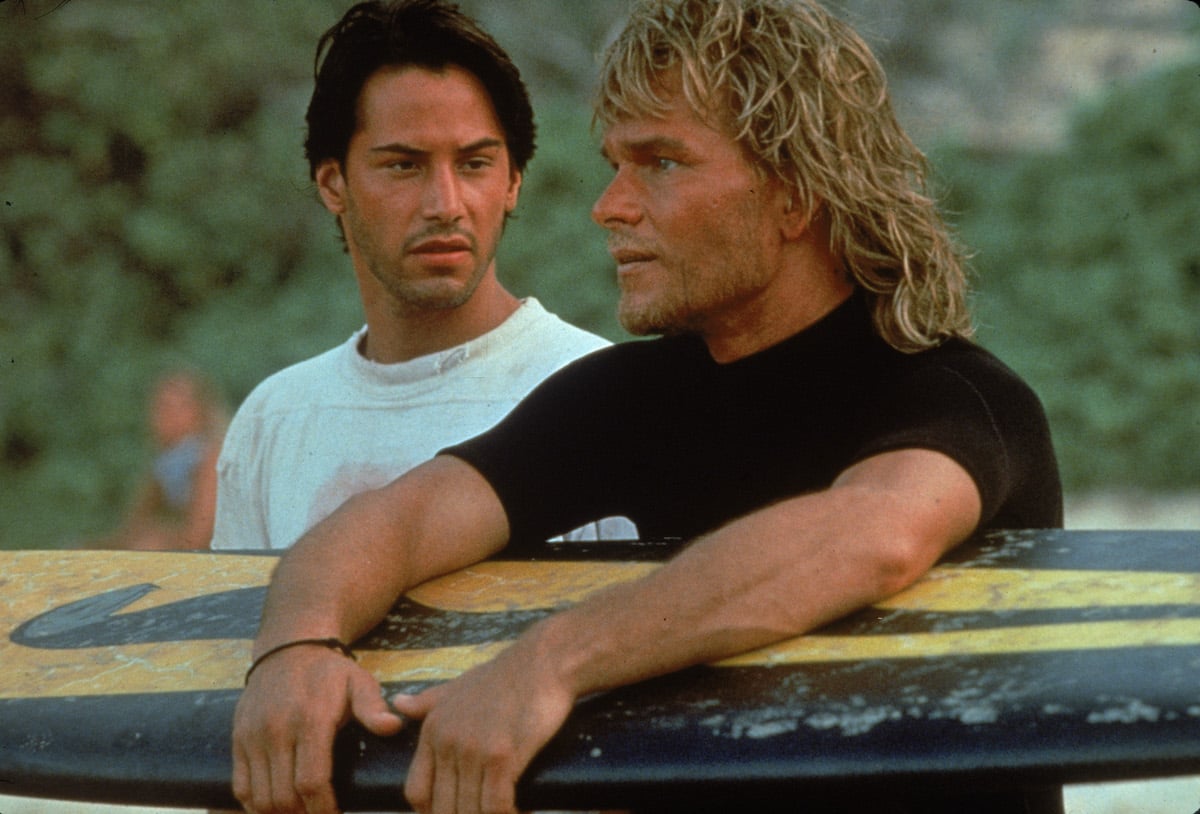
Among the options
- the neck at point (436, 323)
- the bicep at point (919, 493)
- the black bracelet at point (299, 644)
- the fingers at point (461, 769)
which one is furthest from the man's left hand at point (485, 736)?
the neck at point (436, 323)

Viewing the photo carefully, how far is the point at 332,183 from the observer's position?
238cm

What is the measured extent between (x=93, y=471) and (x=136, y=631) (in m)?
4.26

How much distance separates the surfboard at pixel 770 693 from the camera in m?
1.23

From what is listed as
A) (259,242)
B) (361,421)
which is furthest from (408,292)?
(259,242)

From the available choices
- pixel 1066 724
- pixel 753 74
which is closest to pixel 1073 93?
pixel 753 74

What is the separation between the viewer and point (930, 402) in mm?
1389

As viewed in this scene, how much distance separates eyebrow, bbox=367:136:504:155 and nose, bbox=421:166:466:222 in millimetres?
32

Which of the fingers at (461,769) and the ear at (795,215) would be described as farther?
the ear at (795,215)

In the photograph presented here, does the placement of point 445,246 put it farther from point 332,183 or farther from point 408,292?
point 332,183

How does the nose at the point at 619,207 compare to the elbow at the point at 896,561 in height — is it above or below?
above

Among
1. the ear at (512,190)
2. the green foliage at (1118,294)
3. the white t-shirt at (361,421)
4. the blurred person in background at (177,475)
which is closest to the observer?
the white t-shirt at (361,421)

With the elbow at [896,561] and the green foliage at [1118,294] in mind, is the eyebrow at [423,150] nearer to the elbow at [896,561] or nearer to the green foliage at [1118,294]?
the elbow at [896,561]

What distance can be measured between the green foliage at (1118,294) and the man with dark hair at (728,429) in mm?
3943

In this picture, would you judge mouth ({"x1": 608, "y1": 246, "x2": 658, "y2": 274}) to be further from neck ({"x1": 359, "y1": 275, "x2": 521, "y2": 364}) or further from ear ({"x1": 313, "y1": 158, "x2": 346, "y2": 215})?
ear ({"x1": 313, "y1": 158, "x2": 346, "y2": 215})
